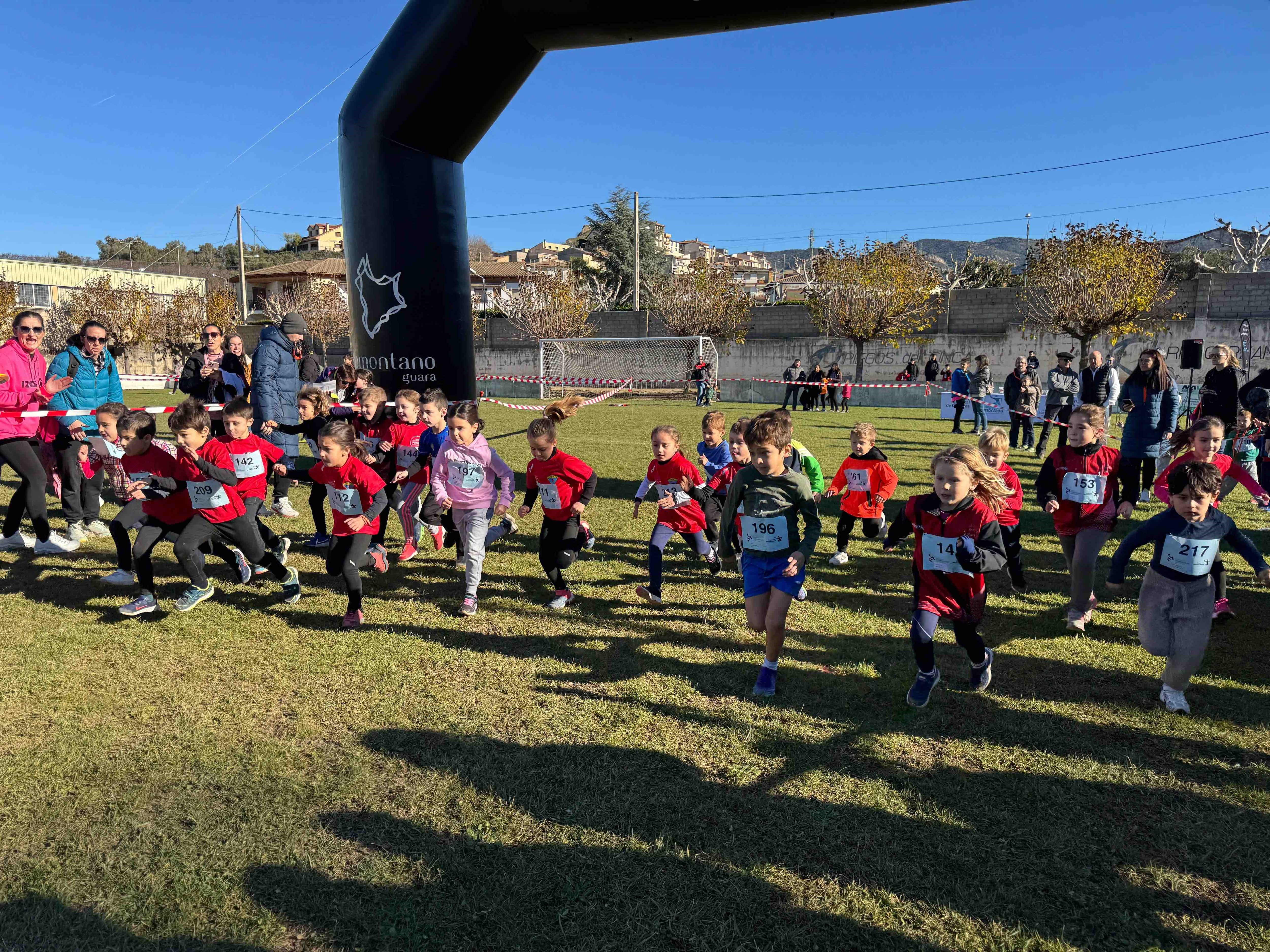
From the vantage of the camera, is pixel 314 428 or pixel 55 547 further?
pixel 314 428

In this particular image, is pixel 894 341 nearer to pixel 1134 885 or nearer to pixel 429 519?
pixel 429 519

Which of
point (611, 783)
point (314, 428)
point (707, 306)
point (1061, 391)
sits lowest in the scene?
point (611, 783)

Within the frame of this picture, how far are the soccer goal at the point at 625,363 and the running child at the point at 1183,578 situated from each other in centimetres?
2813

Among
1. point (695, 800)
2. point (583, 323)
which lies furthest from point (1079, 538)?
point (583, 323)

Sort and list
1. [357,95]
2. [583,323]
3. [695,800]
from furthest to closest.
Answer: [583,323] → [357,95] → [695,800]

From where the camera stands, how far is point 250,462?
20.2 feet

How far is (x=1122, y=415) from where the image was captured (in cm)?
2231

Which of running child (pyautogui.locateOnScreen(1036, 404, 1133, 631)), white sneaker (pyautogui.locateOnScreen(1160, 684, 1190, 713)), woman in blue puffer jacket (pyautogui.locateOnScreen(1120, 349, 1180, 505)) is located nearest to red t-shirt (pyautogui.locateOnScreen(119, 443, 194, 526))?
running child (pyautogui.locateOnScreen(1036, 404, 1133, 631))

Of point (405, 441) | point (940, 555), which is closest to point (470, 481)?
point (405, 441)

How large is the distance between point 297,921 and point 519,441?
1366cm

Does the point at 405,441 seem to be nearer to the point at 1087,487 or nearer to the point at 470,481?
the point at 470,481

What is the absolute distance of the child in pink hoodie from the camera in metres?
6.25

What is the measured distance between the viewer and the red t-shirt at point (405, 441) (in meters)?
7.70

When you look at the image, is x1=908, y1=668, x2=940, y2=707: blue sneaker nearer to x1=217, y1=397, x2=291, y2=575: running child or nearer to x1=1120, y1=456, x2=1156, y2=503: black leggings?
x1=217, y1=397, x2=291, y2=575: running child
